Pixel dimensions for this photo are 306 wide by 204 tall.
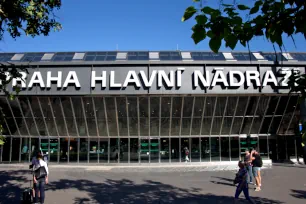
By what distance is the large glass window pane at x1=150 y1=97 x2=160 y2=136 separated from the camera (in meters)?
22.5

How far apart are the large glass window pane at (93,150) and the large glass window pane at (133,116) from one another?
10.6 ft

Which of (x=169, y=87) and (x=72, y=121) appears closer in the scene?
(x=169, y=87)

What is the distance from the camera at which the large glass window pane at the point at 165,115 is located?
22.5 meters

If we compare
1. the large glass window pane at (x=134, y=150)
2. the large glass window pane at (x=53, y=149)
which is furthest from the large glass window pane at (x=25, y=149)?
the large glass window pane at (x=134, y=150)

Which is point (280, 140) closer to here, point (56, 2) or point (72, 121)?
point (72, 121)

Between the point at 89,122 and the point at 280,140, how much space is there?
1705 cm

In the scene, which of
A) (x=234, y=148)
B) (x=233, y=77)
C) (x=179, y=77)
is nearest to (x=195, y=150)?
(x=234, y=148)

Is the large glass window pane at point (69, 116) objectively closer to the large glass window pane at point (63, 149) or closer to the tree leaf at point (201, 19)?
the large glass window pane at point (63, 149)

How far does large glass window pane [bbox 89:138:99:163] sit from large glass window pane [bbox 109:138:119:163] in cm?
122

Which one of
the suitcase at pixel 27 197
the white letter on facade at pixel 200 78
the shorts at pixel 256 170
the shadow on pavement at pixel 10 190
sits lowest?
the shadow on pavement at pixel 10 190

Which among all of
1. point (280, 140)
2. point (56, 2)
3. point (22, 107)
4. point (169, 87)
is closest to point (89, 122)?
point (22, 107)

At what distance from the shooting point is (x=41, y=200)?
8695mm

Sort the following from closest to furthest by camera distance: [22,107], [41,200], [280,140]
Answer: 1. [41,200]
2. [22,107]
3. [280,140]

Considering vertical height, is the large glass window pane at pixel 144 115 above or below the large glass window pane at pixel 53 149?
above
